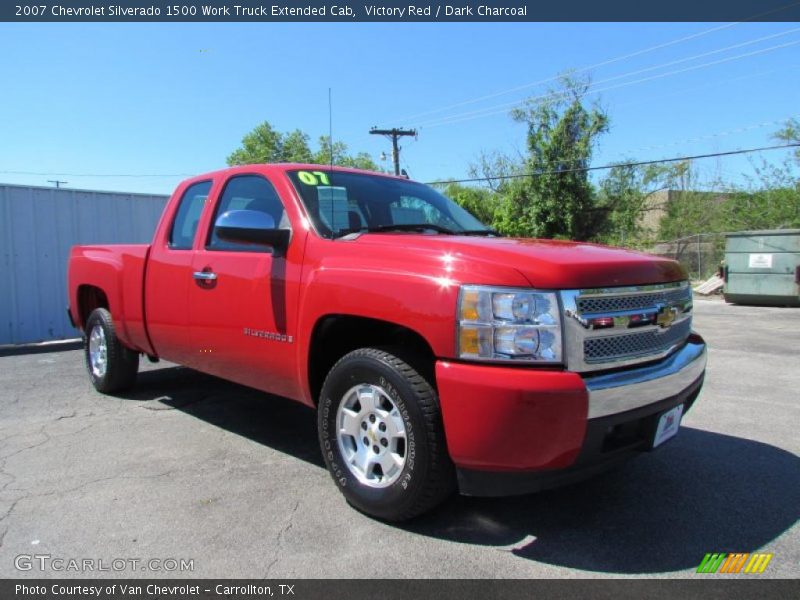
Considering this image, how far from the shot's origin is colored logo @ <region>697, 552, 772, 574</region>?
A: 262cm

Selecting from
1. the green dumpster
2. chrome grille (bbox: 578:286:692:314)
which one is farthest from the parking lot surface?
the green dumpster

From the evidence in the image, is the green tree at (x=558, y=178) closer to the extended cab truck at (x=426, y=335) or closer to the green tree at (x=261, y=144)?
the extended cab truck at (x=426, y=335)

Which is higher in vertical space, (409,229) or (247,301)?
(409,229)

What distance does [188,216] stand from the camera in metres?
4.68

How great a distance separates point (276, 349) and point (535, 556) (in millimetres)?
1837

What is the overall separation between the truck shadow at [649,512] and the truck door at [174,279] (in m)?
0.99

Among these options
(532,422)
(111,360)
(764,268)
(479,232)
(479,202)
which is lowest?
(111,360)

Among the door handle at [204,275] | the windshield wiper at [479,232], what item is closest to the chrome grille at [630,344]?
the windshield wiper at [479,232]

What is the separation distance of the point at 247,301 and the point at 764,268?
15.6m

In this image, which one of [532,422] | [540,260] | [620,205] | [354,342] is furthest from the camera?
[620,205]

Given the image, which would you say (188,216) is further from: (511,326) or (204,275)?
(511,326)

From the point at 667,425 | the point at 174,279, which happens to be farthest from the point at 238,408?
the point at 667,425
